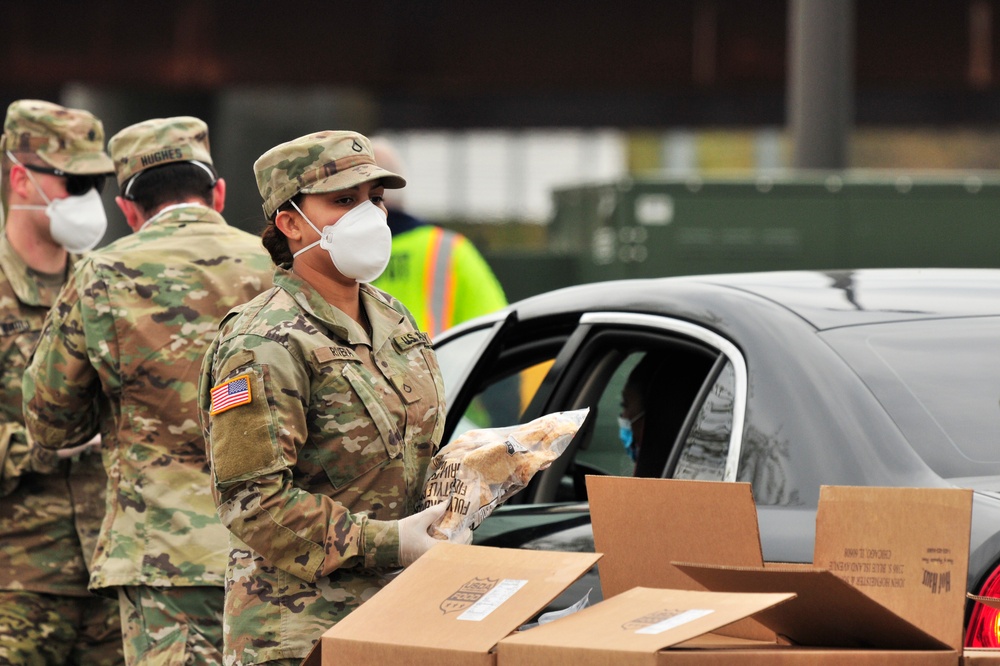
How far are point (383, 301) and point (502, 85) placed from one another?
10.4 metres

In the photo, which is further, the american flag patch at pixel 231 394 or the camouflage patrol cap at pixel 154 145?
the camouflage patrol cap at pixel 154 145

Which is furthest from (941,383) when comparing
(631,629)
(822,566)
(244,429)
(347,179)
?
(244,429)

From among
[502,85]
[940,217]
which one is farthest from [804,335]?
[502,85]

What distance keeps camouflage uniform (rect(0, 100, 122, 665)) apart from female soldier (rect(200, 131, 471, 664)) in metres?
1.45

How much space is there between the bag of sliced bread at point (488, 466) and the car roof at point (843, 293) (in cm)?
55

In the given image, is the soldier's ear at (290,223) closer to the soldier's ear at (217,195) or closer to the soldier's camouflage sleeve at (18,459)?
the soldier's ear at (217,195)

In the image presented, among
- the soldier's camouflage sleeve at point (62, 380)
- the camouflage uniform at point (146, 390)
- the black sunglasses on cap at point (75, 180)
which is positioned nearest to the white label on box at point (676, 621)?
the camouflage uniform at point (146, 390)

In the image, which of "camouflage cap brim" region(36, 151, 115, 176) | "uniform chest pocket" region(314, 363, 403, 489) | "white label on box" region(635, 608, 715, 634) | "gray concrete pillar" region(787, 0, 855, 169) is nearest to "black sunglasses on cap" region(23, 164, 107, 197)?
"camouflage cap brim" region(36, 151, 115, 176)

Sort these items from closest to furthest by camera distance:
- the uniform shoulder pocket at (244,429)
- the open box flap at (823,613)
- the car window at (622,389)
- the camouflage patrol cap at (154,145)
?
1. the open box flap at (823,613)
2. the uniform shoulder pocket at (244,429)
3. the car window at (622,389)
4. the camouflage patrol cap at (154,145)

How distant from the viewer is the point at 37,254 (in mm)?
4688

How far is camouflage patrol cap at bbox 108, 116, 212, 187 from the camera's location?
4.15 m

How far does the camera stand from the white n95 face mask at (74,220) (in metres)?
4.65

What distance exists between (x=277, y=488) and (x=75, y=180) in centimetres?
214

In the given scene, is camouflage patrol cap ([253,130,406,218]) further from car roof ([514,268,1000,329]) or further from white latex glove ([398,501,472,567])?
car roof ([514,268,1000,329])
